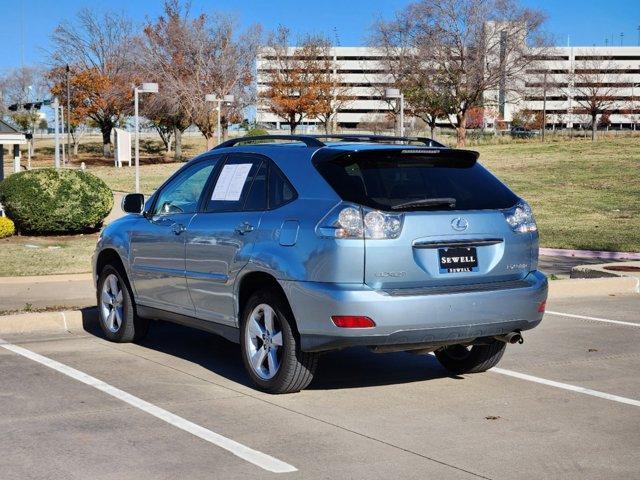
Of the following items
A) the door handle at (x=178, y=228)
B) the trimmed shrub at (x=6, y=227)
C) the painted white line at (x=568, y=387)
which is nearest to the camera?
the painted white line at (x=568, y=387)

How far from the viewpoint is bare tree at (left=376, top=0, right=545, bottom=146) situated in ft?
216

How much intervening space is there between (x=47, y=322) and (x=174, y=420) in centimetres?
385

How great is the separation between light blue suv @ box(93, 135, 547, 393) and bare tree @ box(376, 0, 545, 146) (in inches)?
2302

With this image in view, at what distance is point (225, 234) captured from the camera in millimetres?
7324

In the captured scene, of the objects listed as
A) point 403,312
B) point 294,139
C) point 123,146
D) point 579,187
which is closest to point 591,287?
point 294,139

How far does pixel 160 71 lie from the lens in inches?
2675

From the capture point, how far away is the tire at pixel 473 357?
7.63 metres

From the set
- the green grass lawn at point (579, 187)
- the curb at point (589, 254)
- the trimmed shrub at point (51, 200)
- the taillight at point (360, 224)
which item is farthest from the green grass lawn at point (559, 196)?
the taillight at point (360, 224)

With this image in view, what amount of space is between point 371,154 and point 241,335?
168 centimetres

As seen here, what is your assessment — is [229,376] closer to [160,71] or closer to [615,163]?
[615,163]

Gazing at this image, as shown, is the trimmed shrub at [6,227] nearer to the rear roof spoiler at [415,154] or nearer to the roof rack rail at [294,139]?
the roof rack rail at [294,139]

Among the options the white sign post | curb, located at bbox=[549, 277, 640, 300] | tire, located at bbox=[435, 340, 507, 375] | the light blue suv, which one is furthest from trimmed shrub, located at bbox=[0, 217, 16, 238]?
the white sign post

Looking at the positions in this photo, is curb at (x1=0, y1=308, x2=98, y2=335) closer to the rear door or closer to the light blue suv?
the light blue suv

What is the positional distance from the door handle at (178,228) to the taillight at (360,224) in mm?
1850
